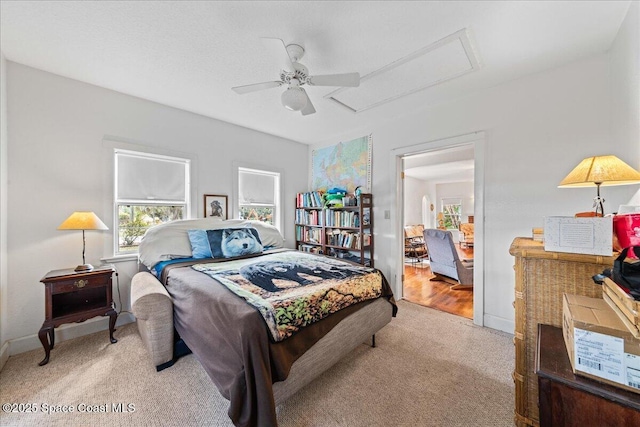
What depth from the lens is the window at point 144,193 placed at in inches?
111

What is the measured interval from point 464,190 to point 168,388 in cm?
912

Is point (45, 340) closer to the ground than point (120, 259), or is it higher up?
closer to the ground

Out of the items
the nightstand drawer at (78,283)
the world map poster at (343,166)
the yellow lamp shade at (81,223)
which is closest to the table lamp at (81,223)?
the yellow lamp shade at (81,223)

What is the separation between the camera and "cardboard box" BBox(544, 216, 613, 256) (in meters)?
1.12

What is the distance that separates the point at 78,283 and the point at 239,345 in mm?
1939

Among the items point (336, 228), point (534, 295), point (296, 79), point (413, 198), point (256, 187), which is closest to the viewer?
point (534, 295)

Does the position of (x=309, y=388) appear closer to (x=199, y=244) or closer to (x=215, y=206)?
(x=199, y=244)

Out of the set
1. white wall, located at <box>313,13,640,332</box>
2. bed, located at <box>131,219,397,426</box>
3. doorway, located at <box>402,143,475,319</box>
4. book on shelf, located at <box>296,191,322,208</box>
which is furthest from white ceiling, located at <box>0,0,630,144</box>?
book on shelf, located at <box>296,191,322,208</box>

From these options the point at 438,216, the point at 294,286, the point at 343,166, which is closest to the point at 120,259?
the point at 294,286

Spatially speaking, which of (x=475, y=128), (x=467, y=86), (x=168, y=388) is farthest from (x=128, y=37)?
(x=475, y=128)

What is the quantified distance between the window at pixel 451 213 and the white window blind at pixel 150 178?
27.2 feet

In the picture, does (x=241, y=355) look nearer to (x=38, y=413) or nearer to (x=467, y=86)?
(x=38, y=413)

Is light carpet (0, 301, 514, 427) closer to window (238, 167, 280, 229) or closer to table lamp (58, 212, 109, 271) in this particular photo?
table lamp (58, 212, 109, 271)

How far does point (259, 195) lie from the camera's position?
4.14m
